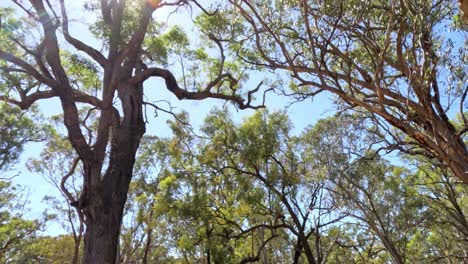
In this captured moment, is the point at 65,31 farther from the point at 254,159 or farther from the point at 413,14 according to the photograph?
the point at 254,159

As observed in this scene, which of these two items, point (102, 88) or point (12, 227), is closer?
point (102, 88)

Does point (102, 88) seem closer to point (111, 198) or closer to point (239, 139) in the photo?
point (111, 198)

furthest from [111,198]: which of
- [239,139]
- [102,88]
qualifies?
[239,139]

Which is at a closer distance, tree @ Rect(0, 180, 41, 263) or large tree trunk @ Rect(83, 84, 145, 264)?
large tree trunk @ Rect(83, 84, 145, 264)

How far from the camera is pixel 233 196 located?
14.2m

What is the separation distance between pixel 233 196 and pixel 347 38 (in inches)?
304

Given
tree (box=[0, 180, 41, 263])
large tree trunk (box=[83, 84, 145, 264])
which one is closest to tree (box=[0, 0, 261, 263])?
large tree trunk (box=[83, 84, 145, 264])

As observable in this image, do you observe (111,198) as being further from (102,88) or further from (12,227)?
(12,227)

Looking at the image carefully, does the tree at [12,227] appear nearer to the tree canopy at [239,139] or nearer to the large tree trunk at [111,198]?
the tree canopy at [239,139]

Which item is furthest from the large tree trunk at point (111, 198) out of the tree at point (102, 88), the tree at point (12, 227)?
the tree at point (12, 227)

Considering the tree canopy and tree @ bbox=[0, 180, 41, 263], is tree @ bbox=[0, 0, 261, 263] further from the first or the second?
tree @ bbox=[0, 180, 41, 263]

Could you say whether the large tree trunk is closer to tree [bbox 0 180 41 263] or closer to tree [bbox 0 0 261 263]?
tree [bbox 0 0 261 263]

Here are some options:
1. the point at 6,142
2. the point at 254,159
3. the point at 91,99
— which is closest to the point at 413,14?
the point at 91,99

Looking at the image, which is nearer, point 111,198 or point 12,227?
point 111,198
